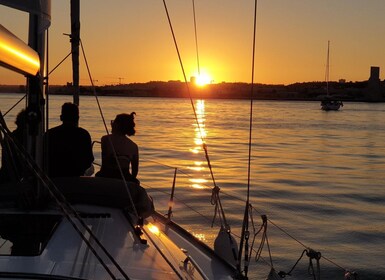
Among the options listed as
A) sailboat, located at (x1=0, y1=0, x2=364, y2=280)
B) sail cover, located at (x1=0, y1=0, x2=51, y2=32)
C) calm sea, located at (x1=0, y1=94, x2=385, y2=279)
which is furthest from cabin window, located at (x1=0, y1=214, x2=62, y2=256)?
sail cover, located at (x1=0, y1=0, x2=51, y2=32)

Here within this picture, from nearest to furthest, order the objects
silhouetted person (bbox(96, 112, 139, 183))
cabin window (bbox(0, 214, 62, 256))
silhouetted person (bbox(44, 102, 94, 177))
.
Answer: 1. cabin window (bbox(0, 214, 62, 256))
2. silhouetted person (bbox(44, 102, 94, 177))
3. silhouetted person (bbox(96, 112, 139, 183))

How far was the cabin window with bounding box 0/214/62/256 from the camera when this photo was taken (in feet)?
13.3

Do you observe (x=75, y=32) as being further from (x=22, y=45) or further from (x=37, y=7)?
(x=22, y=45)

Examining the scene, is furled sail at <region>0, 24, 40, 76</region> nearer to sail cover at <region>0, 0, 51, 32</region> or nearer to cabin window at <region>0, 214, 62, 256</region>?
sail cover at <region>0, 0, 51, 32</region>

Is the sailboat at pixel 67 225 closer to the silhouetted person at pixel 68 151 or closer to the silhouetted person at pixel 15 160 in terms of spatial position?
the silhouetted person at pixel 15 160

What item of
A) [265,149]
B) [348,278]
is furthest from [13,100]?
[265,149]

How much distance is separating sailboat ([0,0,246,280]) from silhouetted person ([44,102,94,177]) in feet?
3.07

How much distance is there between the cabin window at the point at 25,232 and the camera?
406 cm

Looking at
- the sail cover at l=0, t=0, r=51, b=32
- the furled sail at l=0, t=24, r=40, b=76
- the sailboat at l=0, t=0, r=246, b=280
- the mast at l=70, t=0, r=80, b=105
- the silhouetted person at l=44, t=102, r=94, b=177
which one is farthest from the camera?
the mast at l=70, t=0, r=80, b=105

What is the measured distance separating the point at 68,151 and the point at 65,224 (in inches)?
70.3

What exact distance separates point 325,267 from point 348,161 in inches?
798

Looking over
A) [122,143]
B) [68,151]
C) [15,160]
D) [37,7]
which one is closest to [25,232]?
[15,160]

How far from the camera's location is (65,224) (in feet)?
15.1

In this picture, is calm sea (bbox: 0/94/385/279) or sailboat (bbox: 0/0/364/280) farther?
calm sea (bbox: 0/94/385/279)
